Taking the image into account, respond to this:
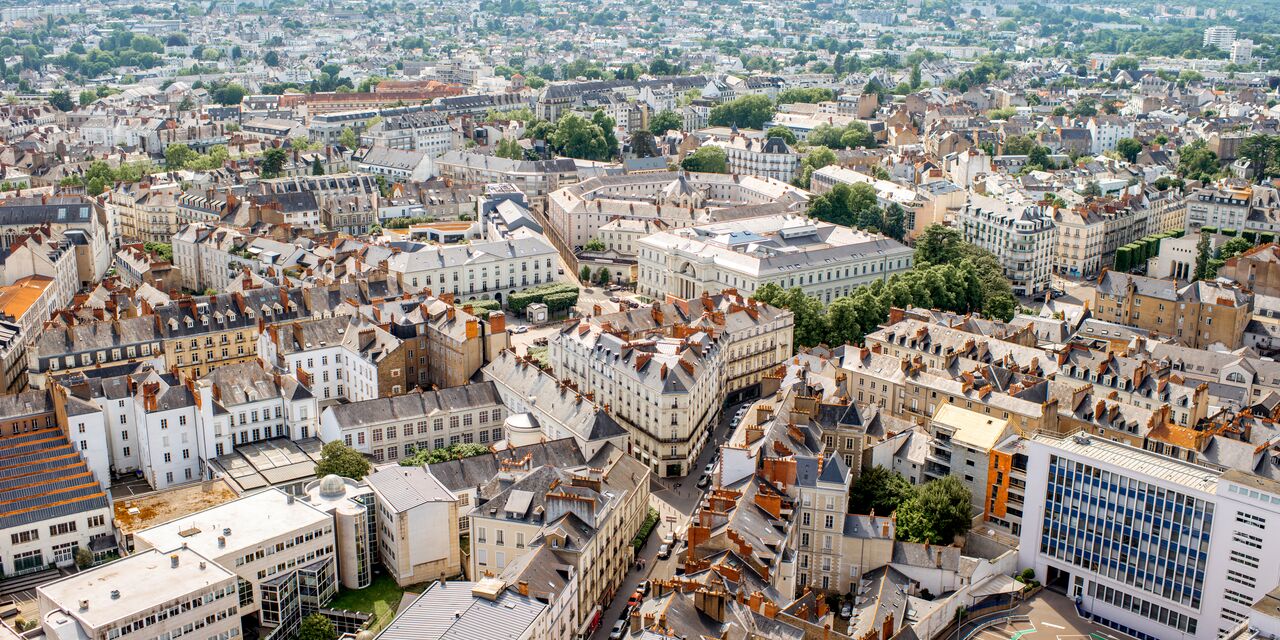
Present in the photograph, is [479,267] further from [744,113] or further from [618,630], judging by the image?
[744,113]

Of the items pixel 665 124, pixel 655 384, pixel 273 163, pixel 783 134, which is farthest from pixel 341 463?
pixel 665 124

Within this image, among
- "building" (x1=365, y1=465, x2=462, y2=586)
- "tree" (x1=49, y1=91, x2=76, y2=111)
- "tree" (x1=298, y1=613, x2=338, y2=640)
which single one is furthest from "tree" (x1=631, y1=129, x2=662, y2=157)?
"tree" (x1=298, y1=613, x2=338, y2=640)

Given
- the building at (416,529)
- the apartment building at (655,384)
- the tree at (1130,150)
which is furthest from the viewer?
the tree at (1130,150)

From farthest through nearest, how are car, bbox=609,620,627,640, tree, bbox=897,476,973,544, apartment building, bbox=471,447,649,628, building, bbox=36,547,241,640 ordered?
tree, bbox=897,476,973,544
car, bbox=609,620,627,640
apartment building, bbox=471,447,649,628
building, bbox=36,547,241,640

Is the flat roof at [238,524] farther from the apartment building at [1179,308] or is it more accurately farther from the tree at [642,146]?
the tree at [642,146]

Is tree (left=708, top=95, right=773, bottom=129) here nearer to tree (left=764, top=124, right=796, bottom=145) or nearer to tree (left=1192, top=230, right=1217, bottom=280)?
tree (left=764, top=124, right=796, bottom=145)

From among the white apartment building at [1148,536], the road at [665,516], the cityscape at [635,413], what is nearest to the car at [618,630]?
the road at [665,516]

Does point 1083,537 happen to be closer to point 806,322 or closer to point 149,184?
Result: point 806,322
